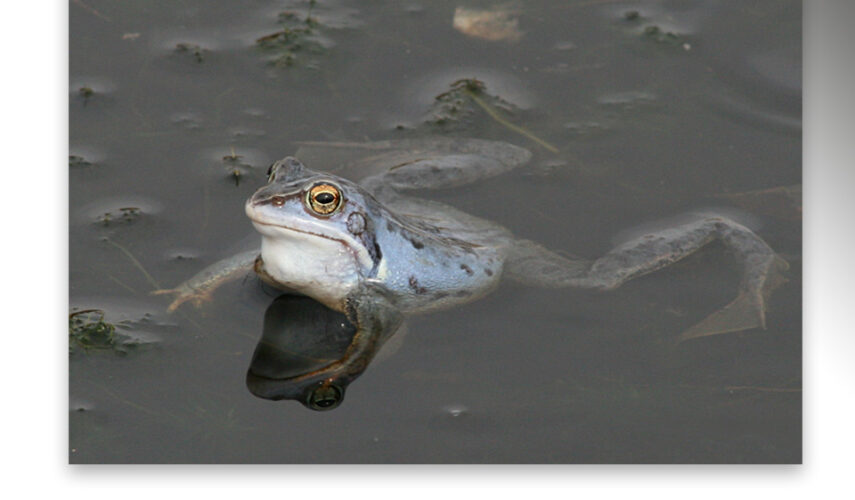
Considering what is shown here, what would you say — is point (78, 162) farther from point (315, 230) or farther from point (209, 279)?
point (315, 230)

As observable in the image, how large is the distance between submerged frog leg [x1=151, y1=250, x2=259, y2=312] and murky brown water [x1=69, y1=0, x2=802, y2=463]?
61mm

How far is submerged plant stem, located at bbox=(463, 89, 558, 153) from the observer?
6.49 meters

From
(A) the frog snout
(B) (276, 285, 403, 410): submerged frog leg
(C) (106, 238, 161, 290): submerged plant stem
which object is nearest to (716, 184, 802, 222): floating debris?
(B) (276, 285, 403, 410): submerged frog leg

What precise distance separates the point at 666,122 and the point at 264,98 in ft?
8.31

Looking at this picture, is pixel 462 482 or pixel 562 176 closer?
pixel 462 482

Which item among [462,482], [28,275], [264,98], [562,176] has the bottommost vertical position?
[462,482]

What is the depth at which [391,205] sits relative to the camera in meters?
6.00

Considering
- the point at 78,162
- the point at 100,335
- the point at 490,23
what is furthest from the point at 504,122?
the point at 100,335

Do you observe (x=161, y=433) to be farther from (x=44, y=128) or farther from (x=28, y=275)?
(x=44, y=128)

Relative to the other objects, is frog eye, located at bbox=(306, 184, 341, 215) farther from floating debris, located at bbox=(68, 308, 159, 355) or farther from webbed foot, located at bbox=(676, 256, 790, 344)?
webbed foot, located at bbox=(676, 256, 790, 344)

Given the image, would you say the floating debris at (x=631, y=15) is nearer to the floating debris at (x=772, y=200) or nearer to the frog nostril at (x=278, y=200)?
the floating debris at (x=772, y=200)

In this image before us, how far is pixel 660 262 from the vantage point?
5.68 meters

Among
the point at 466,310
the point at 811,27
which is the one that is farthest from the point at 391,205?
the point at 811,27

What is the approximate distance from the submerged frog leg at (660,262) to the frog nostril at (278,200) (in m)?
1.34
